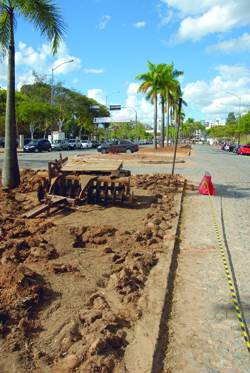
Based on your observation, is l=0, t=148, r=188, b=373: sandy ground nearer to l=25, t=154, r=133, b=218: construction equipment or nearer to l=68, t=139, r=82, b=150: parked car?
l=25, t=154, r=133, b=218: construction equipment

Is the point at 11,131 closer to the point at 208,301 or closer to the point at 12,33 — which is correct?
the point at 12,33

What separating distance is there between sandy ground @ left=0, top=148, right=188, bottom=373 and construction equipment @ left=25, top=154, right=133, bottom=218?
3.44 ft

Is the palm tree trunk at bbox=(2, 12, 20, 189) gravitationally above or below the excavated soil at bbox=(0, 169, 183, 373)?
above

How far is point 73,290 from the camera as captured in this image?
3434 mm

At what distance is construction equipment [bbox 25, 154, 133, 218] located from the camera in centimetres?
710

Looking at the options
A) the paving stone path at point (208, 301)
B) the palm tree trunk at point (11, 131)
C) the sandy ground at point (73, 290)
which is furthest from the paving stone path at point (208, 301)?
the palm tree trunk at point (11, 131)

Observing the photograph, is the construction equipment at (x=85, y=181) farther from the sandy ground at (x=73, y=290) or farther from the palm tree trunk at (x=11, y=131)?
the palm tree trunk at (x=11, y=131)

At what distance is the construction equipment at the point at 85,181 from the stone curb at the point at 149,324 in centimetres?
303

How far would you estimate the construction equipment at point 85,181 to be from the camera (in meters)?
7.10

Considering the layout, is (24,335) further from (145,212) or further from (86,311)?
(145,212)

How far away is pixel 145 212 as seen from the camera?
23.8 feet

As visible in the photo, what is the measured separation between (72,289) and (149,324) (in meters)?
0.98

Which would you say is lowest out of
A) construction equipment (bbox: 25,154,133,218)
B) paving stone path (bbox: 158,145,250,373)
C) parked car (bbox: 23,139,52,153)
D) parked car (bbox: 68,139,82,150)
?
paving stone path (bbox: 158,145,250,373)

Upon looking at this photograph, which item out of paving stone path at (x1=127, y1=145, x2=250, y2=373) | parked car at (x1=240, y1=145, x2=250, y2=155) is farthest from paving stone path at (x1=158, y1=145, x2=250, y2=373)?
parked car at (x1=240, y1=145, x2=250, y2=155)
